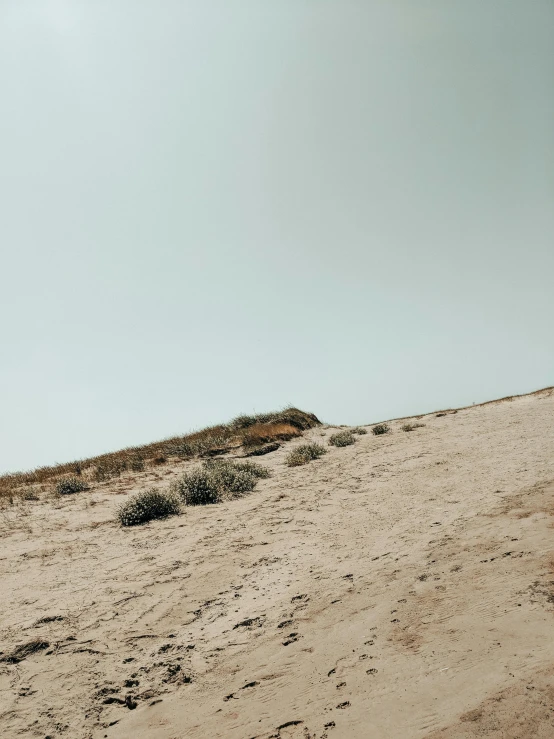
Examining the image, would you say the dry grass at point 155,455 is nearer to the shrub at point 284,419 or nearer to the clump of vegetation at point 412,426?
the shrub at point 284,419

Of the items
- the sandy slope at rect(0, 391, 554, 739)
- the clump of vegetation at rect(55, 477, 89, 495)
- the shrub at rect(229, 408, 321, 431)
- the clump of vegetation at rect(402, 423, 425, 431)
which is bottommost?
the sandy slope at rect(0, 391, 554, 739)

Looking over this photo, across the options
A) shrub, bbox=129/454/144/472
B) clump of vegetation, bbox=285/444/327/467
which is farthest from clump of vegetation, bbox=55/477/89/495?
clump of vegetation, bbox=285/444/327/467

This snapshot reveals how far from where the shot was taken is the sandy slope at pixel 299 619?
3297 millimetres

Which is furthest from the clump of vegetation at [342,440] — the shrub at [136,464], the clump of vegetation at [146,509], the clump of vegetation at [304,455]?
the clump of vegetation at [146,509]

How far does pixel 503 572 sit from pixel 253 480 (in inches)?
278

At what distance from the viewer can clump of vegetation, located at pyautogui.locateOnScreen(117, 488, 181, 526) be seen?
347 inches

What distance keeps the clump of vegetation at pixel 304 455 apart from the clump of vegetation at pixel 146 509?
15.2ft

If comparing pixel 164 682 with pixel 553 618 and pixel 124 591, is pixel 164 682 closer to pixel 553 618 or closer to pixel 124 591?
pixel 124 591

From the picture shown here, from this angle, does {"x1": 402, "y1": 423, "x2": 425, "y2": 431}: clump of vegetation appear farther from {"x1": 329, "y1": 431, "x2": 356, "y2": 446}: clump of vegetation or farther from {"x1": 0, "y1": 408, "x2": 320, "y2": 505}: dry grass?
{"x1": 0, "y1": 408, "x2": 320, "y2": 505}: dry grass

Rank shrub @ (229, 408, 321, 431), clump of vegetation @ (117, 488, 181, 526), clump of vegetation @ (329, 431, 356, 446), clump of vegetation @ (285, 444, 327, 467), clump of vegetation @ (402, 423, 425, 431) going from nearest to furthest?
1. clump of vegetation @ (117, 488, 181, 526)
2. clump of vegetation @ (285, 444, 327, 467)
3. clump of vegetation @ (329, 431, 356, 446)
4. clump of vegetation @ (402, 423, 425, 431)
5. shrub @ (229, 408, 321, 431)

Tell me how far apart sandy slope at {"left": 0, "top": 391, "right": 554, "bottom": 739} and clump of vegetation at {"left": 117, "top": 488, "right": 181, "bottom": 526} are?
373mm

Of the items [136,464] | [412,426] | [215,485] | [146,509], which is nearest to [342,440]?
[412,426]

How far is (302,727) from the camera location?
3.20m

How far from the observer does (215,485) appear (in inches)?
407
